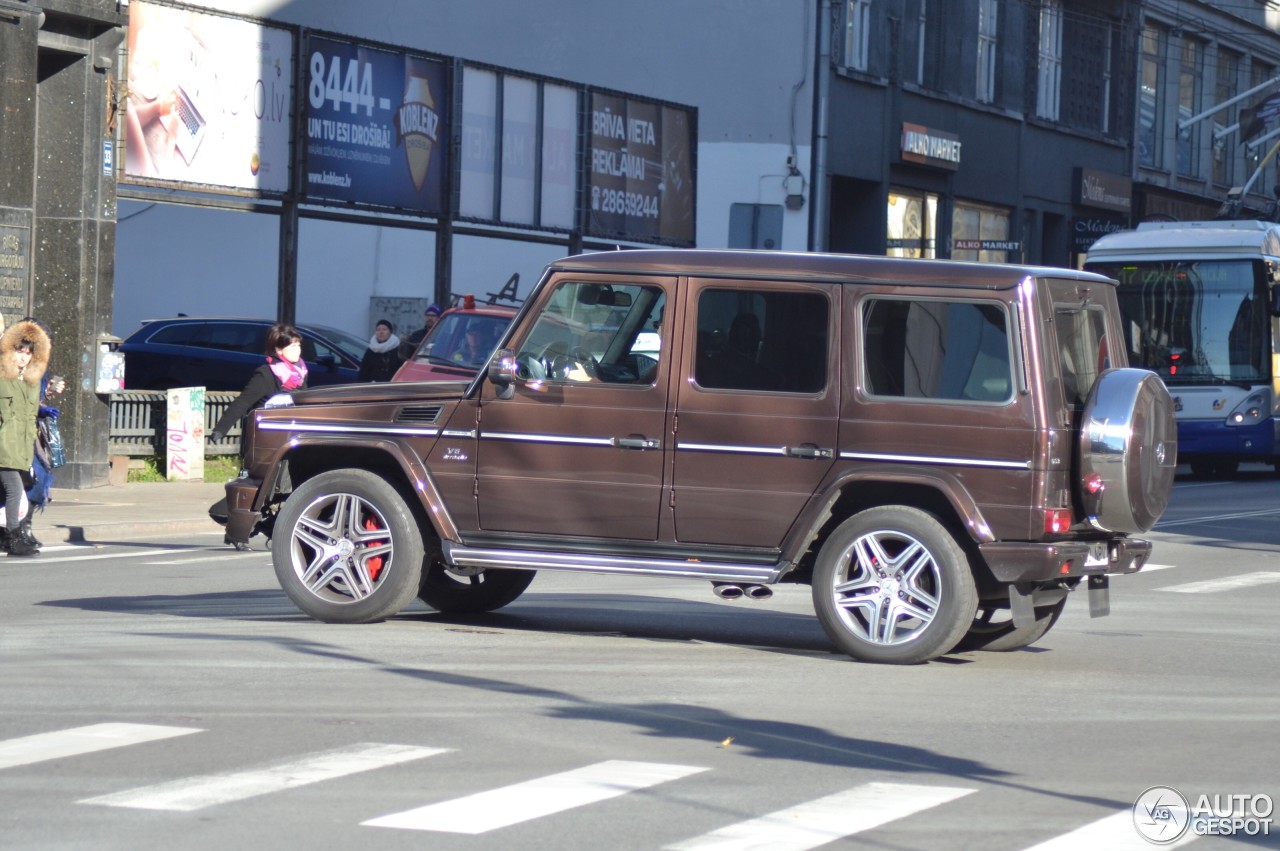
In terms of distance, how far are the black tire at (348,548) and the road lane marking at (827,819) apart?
4.14m

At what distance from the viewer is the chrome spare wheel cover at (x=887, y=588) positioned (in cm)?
964

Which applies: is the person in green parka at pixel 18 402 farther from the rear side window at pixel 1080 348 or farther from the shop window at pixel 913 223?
the shop window at pixel 913 223

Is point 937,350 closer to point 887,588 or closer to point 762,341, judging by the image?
point 762,341

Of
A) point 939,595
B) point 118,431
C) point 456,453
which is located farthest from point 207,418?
point 939,595

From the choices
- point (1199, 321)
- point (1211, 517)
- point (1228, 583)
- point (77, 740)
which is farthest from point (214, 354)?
point (77, 740)

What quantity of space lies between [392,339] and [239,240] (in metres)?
16.5

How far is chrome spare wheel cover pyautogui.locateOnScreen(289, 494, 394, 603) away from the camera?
10578mm

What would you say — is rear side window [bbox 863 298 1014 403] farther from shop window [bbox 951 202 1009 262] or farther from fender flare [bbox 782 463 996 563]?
shop window [bbox 951 202 1009 262]

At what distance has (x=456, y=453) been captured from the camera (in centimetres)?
1045

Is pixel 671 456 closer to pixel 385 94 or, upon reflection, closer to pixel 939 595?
pixel 939 595

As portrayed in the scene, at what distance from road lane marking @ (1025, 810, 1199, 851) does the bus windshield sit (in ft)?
73.3

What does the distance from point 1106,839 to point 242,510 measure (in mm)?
6074

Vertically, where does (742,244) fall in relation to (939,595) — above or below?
above

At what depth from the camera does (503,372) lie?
33.6 feet
